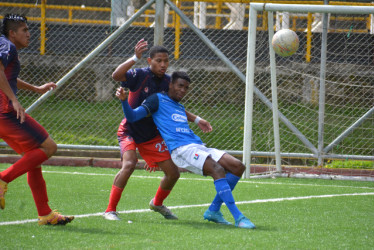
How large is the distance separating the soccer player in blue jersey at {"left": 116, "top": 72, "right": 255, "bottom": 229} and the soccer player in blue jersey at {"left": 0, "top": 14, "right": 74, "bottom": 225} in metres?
0.76

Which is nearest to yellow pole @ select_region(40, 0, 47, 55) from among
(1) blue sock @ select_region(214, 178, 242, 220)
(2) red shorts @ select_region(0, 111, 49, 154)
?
(2) red shorts @ select_region(0, 111, 49, 154)

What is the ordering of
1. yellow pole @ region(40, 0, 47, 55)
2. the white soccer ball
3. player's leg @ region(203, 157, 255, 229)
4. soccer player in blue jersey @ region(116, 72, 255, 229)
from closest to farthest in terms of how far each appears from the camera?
player's leg @ region(203, 157, 255, 229), soccer player in blue jersey @ region(116, 72, 255, 229), the white soccer ball, yellow pole @ region(40, 0, 47, 55)

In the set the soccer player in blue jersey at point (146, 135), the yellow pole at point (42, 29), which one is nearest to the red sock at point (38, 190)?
the soccer player in blue jersey at point (146, 135)

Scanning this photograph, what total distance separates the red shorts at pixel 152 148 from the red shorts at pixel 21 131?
3.24ft

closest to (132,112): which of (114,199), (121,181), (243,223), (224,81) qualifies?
(121,181)

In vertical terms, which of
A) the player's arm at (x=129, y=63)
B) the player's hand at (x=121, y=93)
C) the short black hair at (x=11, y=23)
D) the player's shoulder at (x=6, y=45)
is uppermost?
the short black hair at (x=11, y=23)

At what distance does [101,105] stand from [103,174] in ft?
14.5

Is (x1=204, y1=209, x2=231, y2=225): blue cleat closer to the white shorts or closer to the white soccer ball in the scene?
the white shorts

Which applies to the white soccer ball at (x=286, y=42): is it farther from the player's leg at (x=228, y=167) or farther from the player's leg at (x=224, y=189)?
the player's leg at (x=224, y=189)

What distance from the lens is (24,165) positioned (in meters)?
4.91

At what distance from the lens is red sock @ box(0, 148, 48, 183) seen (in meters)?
4.88

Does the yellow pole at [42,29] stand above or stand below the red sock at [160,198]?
above

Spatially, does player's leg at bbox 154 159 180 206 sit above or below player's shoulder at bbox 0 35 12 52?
below

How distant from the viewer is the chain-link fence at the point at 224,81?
10594mm
